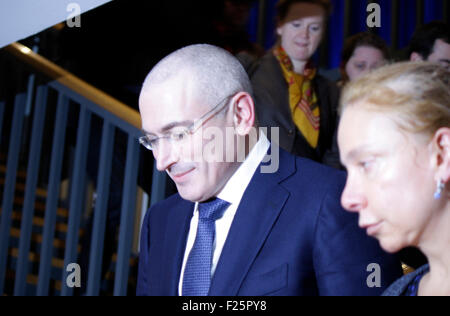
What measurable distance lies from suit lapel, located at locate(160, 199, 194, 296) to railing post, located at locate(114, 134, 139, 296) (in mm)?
1016

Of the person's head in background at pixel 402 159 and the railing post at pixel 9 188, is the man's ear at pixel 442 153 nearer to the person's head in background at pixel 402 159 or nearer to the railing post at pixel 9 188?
the person's head in background at pixel 402 159

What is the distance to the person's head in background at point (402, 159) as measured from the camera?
92 cm

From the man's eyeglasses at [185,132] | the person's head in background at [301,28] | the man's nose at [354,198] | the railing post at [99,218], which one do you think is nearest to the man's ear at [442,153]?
the man's nose at [354,198]

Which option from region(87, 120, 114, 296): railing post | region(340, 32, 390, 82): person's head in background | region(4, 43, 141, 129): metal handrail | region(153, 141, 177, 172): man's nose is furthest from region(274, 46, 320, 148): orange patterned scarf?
region(153, 141, 177, 172): man's nose

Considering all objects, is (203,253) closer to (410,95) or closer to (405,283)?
(405,283)

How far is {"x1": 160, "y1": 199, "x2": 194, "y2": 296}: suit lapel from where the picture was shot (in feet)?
4.61

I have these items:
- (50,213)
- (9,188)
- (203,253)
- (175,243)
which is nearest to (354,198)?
(203,253)

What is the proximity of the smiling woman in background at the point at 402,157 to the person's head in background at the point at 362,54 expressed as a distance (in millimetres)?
1782

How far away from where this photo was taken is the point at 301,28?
2535 mm

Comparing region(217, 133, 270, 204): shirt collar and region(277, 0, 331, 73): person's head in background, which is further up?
region(277, 0, 331, 73): person's head in background

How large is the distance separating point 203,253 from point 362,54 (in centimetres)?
169

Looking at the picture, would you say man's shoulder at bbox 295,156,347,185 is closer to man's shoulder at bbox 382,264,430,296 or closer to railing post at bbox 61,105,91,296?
man's shoulder at bbox 382,264,430,296
